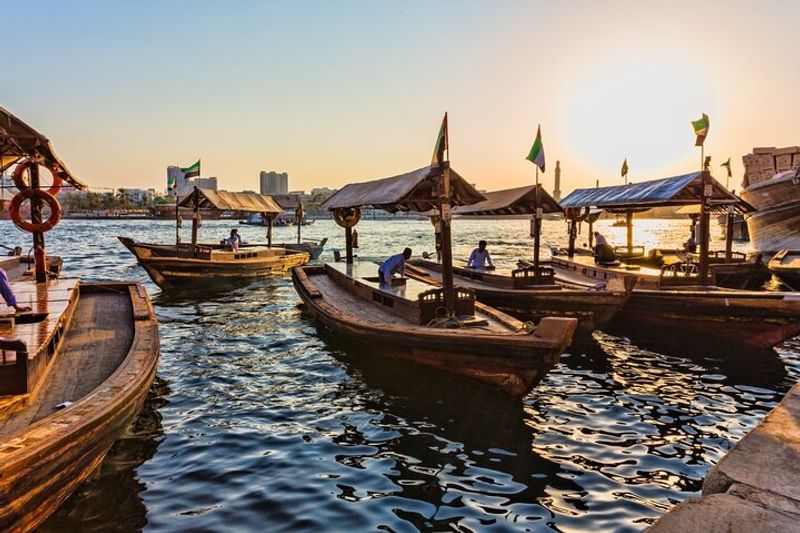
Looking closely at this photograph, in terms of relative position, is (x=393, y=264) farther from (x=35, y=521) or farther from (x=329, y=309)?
(x=35, y=521)

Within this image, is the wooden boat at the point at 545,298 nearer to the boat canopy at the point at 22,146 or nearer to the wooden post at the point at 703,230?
the wooden post at the point at 703,230

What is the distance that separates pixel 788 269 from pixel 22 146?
85.9 ft

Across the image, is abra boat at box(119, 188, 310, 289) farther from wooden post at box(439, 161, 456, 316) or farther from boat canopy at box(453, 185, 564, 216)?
wooden post at box(439, 161, 456, 316)

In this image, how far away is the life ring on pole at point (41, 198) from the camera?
38.2ft

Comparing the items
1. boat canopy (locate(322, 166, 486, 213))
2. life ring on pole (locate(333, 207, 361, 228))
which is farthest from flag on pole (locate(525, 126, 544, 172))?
life ring on pole (locate(333, 207, 361, 228))

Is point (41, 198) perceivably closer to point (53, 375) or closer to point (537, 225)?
point (53, 375)

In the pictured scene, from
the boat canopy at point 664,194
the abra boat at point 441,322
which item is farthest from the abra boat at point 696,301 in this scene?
the abra boat at point 441,322

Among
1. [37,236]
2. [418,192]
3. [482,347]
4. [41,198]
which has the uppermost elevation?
[418,192]

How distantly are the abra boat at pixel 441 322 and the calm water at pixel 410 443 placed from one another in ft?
1.96

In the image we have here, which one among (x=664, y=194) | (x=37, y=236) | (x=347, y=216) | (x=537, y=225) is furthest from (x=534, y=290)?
(x=37, y=236)

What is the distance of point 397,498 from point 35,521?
360 centimetres

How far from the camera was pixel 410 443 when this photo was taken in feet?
26.3

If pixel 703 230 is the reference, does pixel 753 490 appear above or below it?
A: below

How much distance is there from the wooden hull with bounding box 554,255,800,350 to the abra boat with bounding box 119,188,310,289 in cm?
1585
